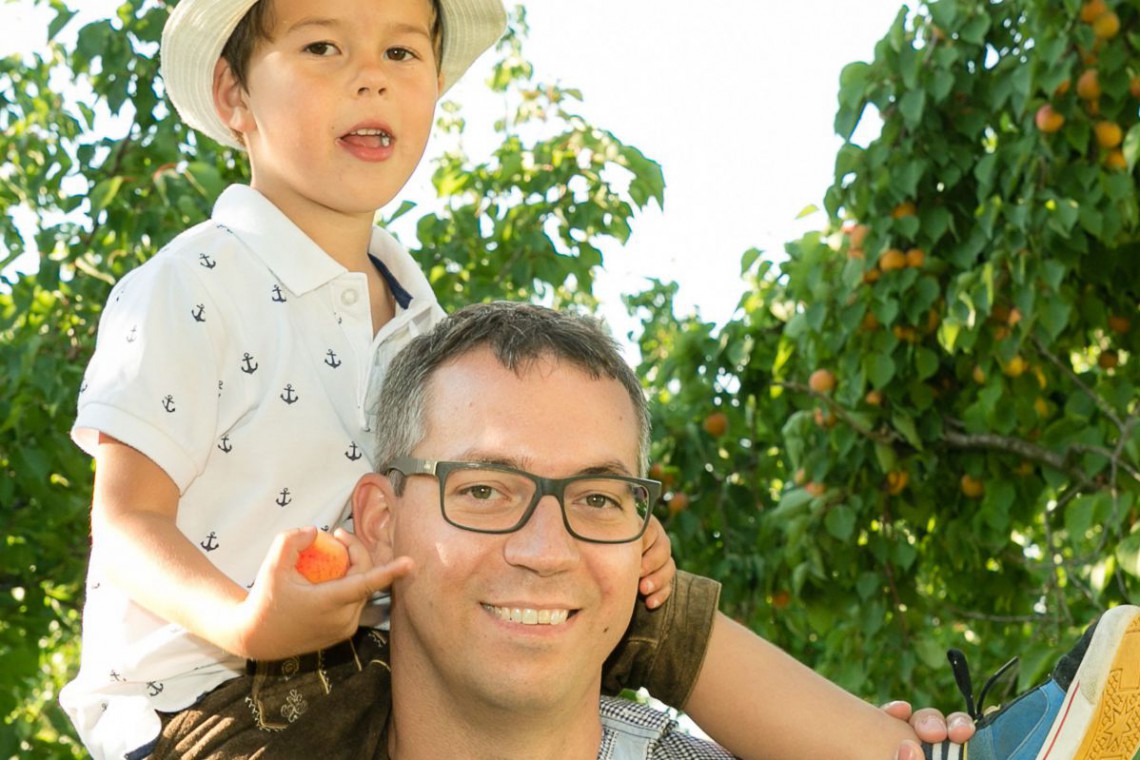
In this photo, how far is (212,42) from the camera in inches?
90.6

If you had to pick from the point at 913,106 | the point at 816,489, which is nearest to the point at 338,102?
the point at 913,106

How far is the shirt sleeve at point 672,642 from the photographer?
212 cm

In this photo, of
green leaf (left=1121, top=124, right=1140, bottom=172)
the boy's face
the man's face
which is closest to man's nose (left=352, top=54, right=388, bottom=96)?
the boy's face

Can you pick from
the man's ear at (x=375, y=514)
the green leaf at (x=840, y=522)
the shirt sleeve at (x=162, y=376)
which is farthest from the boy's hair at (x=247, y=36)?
the green leaf at (x=840, y=522)

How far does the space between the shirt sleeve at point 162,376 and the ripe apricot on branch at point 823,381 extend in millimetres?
2728

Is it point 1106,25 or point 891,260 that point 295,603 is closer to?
point 891,260

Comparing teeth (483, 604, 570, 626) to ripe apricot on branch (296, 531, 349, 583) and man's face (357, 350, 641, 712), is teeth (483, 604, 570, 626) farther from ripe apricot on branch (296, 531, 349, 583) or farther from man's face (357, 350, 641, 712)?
ripe apricot on branch (296, 531, 349, 583)

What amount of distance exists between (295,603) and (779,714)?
2.51 ft

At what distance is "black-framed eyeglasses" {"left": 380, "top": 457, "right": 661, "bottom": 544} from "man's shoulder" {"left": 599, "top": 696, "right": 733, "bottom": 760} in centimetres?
30

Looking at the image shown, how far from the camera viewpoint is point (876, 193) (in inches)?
174

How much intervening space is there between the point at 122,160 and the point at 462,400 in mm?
2782

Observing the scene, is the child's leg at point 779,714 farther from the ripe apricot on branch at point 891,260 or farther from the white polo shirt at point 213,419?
the ripe apricot on branch at point 891,260

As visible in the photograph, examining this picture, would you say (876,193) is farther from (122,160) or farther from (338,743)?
(338,743)

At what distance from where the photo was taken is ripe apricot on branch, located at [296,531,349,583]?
5.37 ft
